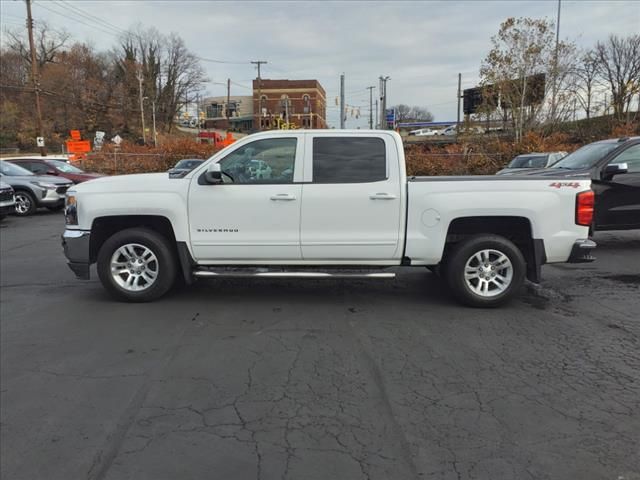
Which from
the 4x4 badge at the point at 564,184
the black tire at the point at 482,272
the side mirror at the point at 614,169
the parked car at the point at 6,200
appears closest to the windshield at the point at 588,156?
the side mirror at the point at 614,169

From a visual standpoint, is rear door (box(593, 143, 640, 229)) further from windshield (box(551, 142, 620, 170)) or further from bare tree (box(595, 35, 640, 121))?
bare tree (box(595, 35, 640, 121))

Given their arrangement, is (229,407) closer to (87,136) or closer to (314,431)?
(314,431)

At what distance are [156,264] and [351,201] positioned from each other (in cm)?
235

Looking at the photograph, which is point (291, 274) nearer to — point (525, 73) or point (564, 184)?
point (564, 184)

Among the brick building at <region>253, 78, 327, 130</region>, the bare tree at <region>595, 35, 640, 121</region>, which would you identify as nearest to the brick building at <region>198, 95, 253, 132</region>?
the brick building at <region>253, 78, 327, 130</region>

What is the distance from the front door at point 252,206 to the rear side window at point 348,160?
23 centimetres

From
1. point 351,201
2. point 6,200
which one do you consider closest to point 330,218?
point 351,201

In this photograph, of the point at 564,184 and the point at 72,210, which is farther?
the point at 72,210

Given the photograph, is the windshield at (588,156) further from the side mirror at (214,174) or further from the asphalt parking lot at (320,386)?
the side mirror at (214,174)

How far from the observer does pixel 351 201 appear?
5.35 meters

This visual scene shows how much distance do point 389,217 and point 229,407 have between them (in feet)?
9.18

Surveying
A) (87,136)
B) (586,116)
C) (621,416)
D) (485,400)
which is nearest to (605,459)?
(621,416)

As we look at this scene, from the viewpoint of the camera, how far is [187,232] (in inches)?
216

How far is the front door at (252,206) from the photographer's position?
5391mm
